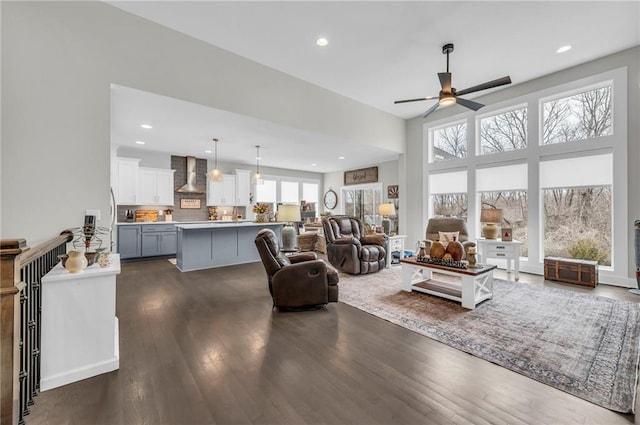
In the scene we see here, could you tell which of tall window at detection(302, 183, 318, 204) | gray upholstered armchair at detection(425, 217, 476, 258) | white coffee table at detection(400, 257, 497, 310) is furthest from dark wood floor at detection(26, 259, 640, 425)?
tall window at detection(302, 183, 318, 204)

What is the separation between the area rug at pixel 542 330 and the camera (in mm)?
1888

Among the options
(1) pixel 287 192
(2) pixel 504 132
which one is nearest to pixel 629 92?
(2) pixel 504 132

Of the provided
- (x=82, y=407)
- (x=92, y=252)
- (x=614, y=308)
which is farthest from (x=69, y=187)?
(x=614, y=308)

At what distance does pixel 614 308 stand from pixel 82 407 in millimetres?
5227

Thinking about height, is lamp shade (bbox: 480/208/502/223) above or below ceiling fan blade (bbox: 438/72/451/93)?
below

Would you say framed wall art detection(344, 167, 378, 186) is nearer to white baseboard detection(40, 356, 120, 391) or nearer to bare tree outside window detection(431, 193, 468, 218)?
bare tree outside window detection(431, 193, 468, 218)

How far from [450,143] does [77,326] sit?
6917mm

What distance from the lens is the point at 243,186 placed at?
8422 mm

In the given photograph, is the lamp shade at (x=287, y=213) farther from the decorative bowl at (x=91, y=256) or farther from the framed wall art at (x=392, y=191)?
the framed wall art at (x=392, y=191)

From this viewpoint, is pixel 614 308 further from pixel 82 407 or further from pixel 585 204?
pixel 82 407

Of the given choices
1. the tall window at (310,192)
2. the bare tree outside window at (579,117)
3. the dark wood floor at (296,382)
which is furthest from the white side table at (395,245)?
the tall window at (310,192)

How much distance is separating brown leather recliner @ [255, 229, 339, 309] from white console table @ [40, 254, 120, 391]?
4.96 ft

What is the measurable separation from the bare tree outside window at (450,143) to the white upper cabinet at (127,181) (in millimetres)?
7373

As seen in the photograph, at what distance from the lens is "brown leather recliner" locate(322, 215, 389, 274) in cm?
480
